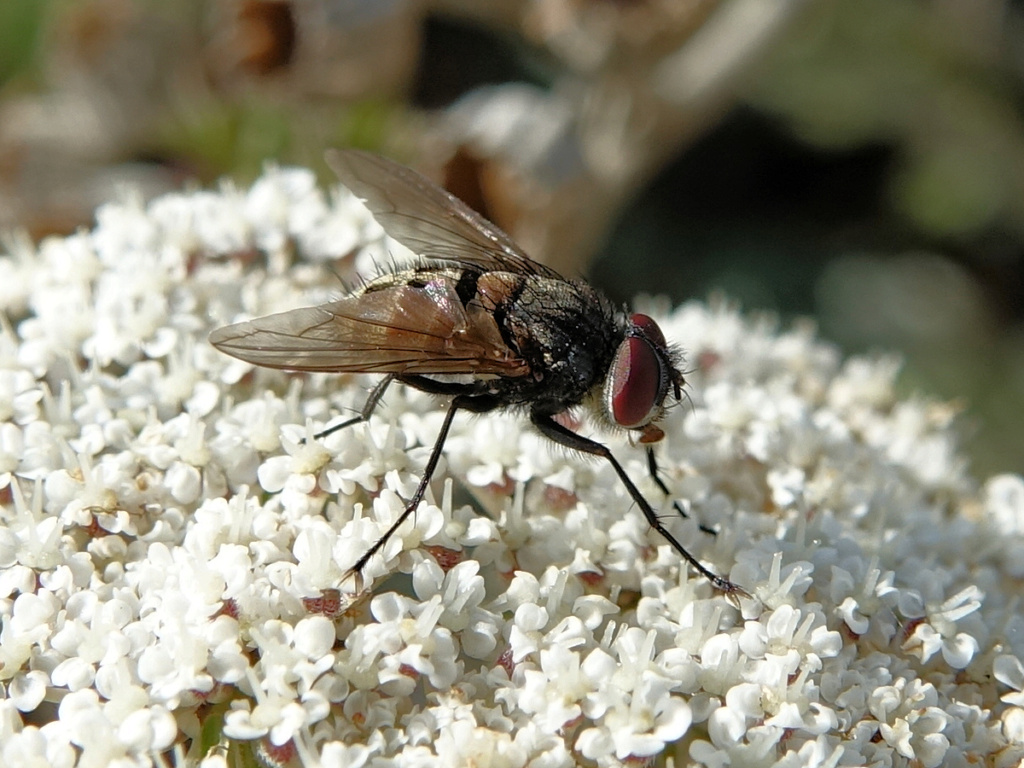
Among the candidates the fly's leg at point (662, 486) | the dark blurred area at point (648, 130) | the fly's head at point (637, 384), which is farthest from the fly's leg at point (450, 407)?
the dark blurred area at point (648, 130)

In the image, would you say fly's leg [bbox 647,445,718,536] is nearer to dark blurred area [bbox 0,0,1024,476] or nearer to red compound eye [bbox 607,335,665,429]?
red compound eye [bbox 607,335,665,429]

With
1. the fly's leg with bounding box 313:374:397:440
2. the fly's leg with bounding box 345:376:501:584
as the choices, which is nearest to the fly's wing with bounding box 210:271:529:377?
the fly's leg with bounding box 345:376:501:584

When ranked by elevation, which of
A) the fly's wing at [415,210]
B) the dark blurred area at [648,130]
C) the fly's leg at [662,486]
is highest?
the dark blurred area at [648,130]

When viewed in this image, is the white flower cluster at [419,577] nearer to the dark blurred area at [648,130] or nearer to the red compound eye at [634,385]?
the red compound eye at [634,385]

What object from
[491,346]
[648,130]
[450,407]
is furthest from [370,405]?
[648,130]

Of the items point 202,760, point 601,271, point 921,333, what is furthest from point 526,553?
point 921,333

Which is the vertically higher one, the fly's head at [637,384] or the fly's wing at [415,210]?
the fly's wing at [415,210]
